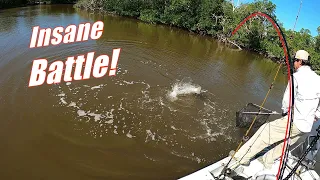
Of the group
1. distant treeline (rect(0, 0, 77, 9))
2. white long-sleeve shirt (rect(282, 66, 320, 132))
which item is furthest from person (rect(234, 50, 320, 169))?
distant treeline (rect(0, 0, 77, 9))

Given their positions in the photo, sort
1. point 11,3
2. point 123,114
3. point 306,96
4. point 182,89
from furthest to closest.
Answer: point 11,3
point 182,89
point 123,114
point 306,96

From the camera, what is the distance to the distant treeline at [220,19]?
2672 cm

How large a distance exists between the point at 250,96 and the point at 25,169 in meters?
11.5

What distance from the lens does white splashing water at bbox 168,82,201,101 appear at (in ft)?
44.8

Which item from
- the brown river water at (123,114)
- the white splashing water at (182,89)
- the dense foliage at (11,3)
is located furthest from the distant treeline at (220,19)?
the white splashing water at (182,89)

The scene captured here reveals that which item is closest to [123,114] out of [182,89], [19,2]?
[182,89]

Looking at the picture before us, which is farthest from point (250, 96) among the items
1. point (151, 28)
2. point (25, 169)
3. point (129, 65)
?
point (151, 28)

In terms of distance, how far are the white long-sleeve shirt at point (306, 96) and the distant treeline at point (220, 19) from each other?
2073 centimetres

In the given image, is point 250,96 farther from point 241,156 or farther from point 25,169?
point 25,169

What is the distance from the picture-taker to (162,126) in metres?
11.1

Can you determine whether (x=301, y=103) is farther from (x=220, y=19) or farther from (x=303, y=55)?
(x=220, y=19)

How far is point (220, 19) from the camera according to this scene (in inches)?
1249

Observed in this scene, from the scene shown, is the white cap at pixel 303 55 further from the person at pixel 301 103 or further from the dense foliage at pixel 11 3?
the dense foliage at pixel 11 3

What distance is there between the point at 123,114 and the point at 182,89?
4.03m
